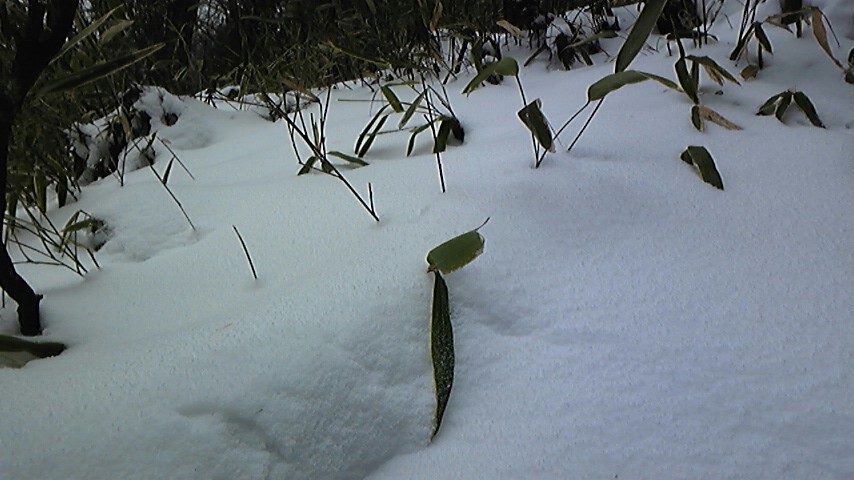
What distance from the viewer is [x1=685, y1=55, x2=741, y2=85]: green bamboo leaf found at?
1066mm

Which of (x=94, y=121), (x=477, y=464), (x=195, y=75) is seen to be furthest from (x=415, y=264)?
(x=195, y=75)

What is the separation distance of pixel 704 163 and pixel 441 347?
518 mm

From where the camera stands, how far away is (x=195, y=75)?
1.98 meters

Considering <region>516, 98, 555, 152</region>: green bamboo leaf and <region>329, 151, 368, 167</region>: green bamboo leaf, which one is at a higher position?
<region>516, 98, 555, 152</region>: green bamboo leaf

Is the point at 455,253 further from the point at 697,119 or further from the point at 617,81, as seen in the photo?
the point at 697,119

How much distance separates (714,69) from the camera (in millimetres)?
1093

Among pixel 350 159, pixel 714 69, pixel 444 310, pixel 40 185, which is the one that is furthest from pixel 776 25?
pixel 40 185

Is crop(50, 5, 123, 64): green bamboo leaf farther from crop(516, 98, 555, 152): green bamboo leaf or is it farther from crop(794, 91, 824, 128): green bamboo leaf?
crop(794, 91, 824, 128): green bamboo leaf

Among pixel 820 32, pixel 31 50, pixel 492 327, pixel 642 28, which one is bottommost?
pixel 492 327

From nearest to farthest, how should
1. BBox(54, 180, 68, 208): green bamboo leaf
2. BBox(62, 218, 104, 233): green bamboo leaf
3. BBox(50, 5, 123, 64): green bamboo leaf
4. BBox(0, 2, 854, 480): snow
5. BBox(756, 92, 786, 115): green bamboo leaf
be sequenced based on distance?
BBox(0, 2, 854, 480): snow, BBox(50, 5, 123, 64): green bamboo leaf, BBox(62, 218, 104, 233): green bamboo leaf, BBox(756, 92, 786, 115): green bamboo leaf, BBox(54, 180, 68, 208): green bamboo leaf

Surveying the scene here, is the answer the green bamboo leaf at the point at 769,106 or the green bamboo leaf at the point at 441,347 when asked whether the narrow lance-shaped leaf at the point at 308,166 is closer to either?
the green bamboo leaf at the point at 441,347

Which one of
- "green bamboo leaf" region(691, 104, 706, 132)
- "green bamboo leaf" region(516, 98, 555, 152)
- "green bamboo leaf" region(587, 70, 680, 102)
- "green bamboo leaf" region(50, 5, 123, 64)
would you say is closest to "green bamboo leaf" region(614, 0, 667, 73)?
"green bamboo leaf" region(587, 70, 680, 102)

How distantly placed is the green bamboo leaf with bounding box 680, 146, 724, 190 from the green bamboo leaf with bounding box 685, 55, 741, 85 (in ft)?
0.92

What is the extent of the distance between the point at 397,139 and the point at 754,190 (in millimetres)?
652
